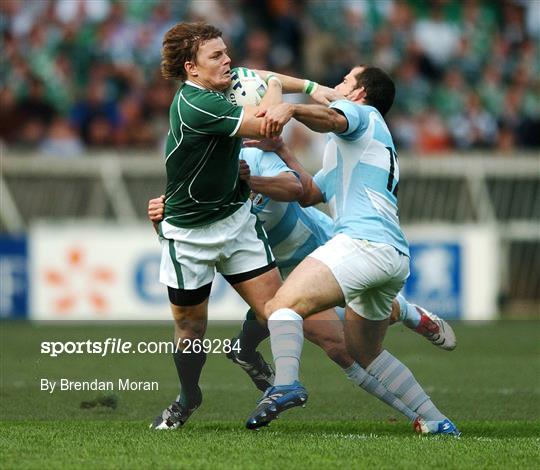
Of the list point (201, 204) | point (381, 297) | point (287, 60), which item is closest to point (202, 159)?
point (201, 204)

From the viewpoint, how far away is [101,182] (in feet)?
53.1

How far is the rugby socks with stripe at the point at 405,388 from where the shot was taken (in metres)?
7.15

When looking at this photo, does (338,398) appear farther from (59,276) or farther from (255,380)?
(59,276)

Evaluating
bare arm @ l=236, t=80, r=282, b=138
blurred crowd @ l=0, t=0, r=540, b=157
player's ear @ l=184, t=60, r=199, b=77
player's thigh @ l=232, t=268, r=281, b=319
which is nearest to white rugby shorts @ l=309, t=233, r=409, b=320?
player's thigh @ l=232, t=268, r=281, b=319

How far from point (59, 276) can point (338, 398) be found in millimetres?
7039

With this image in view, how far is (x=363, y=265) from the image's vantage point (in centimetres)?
679

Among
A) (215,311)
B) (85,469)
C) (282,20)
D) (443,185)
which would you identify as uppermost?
(85,469)

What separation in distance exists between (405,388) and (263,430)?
0.83 metres

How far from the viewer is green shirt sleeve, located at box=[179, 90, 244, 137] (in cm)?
675

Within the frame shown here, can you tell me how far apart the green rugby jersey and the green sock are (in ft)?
2.59

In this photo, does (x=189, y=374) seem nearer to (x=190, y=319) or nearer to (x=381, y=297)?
(x=190, y=319)

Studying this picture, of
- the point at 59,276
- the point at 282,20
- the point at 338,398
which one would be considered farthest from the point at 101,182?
the point at 338,398

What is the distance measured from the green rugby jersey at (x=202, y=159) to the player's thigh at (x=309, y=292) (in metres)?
0.73

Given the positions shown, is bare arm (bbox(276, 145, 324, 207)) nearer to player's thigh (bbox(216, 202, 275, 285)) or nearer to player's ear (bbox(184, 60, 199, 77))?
player's thigh (bbox(216, 202, 275, 285))
